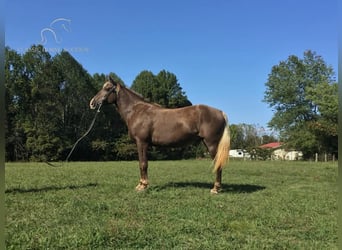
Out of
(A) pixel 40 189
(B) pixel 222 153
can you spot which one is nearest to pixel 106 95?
(A) pixel 40 189

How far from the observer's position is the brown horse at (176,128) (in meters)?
8.27

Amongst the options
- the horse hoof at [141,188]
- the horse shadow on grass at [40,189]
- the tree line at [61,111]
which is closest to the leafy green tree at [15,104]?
the tree line at [61,111]

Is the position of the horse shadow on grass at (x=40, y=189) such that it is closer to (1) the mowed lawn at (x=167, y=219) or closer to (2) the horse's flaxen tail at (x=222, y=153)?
(1) the mowed lawn at (x=167, y=219)

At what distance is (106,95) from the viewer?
360 inches

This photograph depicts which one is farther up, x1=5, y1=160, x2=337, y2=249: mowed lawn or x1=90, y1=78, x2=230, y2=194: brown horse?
x1=90, y1=78, x2=230, y2=194: brown horse

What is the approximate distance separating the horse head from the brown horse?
0.02m

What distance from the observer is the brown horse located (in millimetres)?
8273

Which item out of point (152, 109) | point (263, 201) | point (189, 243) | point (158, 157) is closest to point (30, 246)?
point (189, 243)

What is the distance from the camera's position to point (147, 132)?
8.62 meters

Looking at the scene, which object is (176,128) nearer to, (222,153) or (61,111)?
(222,153)

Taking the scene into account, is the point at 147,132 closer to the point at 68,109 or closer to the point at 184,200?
the point at 184,200

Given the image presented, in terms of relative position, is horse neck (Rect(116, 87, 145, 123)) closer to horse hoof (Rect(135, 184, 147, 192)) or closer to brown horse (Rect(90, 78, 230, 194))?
brown horse (Rect(90, 78, 230, 194))

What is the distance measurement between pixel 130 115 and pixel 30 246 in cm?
535

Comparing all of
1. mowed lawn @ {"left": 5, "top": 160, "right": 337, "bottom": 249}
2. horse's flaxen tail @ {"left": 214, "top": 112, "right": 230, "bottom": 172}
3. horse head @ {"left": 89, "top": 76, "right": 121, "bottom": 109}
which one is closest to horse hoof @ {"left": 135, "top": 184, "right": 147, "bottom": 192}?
mowed lawn @ {"left": 5, "top": 160, "right": 337, "bottom": 249}
